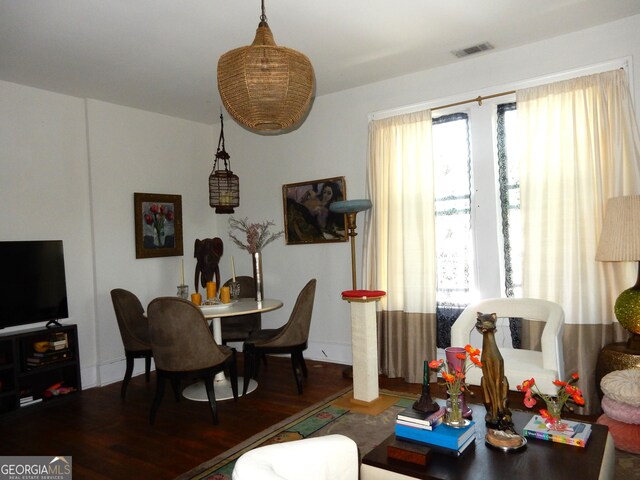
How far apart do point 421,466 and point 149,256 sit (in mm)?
4082

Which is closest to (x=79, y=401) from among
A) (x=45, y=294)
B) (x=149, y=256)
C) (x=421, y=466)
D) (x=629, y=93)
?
(x=45, y=294)

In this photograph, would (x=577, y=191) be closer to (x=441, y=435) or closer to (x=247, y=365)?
(x=441, y=435)

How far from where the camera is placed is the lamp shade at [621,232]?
3.00m

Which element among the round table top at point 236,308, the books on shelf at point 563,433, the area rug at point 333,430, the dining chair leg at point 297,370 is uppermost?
the round table top at point 236,308

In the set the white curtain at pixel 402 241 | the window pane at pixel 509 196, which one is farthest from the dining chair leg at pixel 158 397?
the window pane at pixel 509 196

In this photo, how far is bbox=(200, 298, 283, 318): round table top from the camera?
3789 millimetres

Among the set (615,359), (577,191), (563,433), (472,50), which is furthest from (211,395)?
(472,50)

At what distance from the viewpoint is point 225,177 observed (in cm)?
506

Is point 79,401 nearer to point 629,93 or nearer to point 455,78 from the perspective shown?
point 455,78

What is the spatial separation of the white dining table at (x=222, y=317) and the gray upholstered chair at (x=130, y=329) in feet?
1.72

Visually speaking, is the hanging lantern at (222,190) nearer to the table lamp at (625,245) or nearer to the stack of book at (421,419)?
the stack of book at (421,419)

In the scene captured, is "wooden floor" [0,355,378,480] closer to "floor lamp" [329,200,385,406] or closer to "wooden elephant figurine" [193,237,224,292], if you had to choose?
"floor lamp" [329,200,385,406]

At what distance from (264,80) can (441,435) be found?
177cm

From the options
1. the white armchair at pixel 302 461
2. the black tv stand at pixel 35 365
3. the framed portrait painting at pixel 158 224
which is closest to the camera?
the white armchair at pixel 302 461
